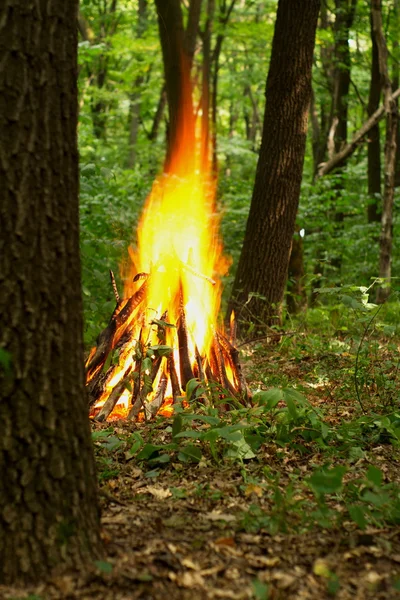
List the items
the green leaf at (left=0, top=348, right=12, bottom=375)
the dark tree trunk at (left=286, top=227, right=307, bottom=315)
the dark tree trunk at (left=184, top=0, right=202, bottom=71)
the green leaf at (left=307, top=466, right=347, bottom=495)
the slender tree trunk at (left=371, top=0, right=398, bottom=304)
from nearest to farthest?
the green leaf at (left=0, top=348, right=12, bottom=375) < the green leaf at (left=307, top=466, right=347, bottom=495) < the dark tree trunk at (left=286, top=227, right=307, bottom=315) < the slender tree trunk at (left=371, top=0, right=398, bottom=304) < the dark tree trunk at (left=184, top=0, right=202, bottom=71)

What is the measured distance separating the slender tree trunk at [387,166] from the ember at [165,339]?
5264mm

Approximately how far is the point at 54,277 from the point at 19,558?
1038 millimetres

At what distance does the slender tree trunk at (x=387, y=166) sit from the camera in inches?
391

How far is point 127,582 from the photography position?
229 cm

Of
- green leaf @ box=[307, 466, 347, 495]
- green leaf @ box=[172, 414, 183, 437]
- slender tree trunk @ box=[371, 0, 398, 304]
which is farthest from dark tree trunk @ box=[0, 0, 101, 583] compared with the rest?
slender tree trunk @ box=[371, 0, 398, 304]

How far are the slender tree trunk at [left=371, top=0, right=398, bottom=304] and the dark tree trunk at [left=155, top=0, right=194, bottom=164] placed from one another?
330 cm

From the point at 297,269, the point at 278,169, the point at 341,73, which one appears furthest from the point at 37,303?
the point at 341,73

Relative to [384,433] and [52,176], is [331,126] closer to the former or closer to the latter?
[384,433]

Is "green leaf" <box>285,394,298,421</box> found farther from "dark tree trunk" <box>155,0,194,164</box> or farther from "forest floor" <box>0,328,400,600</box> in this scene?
"dark tree trunk" <box>155,0,194,164</box>

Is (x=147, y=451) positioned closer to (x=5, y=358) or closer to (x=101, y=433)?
(x=101, y=433)

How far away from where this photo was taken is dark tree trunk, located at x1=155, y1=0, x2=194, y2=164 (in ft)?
31.4

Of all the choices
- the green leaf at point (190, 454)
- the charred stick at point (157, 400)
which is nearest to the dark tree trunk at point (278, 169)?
the charred stick at point (157, 400)

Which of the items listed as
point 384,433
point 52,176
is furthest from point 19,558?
point 384,433

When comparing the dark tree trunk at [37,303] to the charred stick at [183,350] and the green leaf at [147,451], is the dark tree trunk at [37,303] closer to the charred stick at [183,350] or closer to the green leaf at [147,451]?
the green leaf at [147,451]
